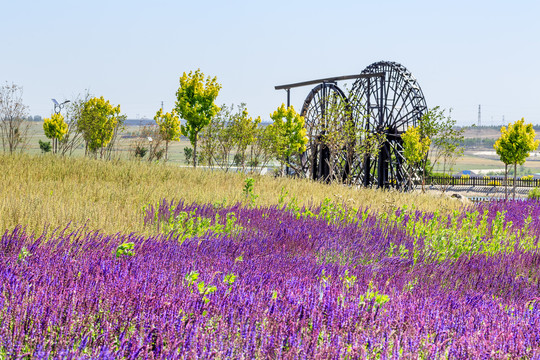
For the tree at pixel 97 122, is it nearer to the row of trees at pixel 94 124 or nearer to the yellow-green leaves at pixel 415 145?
the row of trees at pixel 94 124

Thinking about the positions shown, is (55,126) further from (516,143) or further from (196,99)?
(516,143)

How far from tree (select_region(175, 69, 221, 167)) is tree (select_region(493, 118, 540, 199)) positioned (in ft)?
47.7

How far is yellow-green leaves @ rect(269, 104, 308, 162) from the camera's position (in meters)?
27.3

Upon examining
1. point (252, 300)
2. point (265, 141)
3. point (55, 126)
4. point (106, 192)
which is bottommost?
point (252, 300)

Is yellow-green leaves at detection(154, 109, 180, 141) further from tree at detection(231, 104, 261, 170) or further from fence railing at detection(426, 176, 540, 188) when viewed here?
fence railing at detection(426, 176, 540, 188)

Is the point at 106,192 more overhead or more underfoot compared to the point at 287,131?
more underfoot

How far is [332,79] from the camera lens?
1100 inches

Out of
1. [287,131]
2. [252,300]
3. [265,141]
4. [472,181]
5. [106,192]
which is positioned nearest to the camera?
[252,300]

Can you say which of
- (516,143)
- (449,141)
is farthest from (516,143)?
(449,141)

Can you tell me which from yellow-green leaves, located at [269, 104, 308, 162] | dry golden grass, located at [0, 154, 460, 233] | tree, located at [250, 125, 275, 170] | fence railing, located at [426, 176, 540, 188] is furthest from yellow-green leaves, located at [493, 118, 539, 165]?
dry golden grass, located at [0, 154, 460, 233]

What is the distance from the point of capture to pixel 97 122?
2883cm

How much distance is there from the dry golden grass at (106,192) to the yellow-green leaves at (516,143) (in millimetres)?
15766

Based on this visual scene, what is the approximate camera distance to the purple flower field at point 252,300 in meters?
2.20

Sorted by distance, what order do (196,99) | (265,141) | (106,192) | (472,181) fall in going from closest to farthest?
(106,192) → (196,99) → (265,141) → (472,181)
